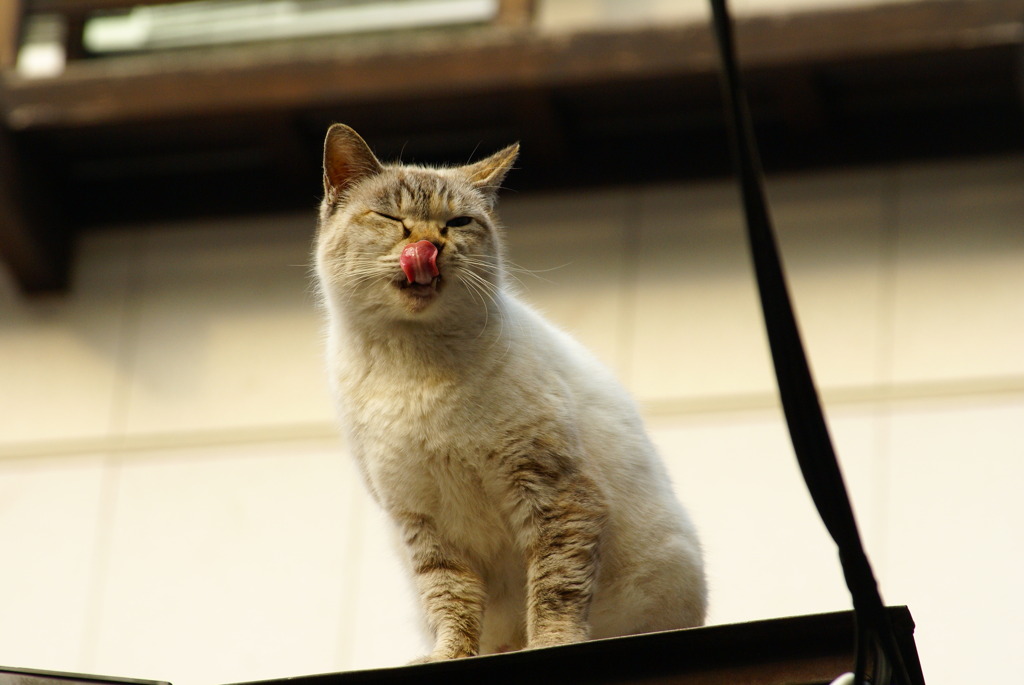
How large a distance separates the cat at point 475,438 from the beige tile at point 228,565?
2.98 m

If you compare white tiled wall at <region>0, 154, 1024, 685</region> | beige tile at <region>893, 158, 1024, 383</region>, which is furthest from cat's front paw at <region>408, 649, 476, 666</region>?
beige tile at <region>893, 158, 1024, 383</region>

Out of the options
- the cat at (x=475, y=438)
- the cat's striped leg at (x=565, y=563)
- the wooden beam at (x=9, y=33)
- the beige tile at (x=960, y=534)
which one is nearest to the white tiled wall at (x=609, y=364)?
the beige tile at (x=960, y=534)

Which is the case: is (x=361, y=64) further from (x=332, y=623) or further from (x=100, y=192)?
(x=332, y=623)

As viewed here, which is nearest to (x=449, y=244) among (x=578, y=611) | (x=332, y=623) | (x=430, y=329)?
(x=430, y=329)

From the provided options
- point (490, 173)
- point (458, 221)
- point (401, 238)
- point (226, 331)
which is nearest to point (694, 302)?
point (226, 331)

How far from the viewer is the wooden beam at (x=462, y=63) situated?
557 centimetres

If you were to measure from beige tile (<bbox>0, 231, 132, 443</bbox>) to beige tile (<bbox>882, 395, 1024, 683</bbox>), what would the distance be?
3.82 m

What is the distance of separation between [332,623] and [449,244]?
335 cm

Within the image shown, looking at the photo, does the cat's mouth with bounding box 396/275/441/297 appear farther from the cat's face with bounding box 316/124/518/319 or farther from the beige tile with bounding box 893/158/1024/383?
the beige tile with bounding box 893/158/1024/383

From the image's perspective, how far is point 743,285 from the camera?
6.41 metres

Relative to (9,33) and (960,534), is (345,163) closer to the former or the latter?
(960,534)

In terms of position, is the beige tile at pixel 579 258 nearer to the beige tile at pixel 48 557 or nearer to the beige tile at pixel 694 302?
the beige tile at pixel 694 302

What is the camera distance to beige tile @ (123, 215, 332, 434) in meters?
6.66

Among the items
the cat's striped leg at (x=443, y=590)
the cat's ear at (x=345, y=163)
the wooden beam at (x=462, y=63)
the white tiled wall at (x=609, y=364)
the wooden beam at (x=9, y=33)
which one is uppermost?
the wooden beam at (x=9, y=33)
